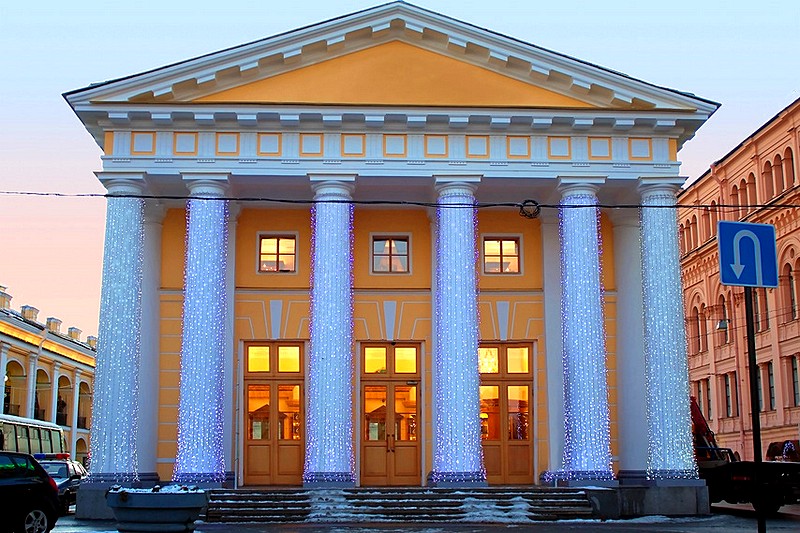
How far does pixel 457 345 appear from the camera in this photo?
23844 mm

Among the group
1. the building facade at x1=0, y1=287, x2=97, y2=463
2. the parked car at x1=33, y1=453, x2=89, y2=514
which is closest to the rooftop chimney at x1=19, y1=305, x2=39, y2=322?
the building facade at x1=0, y1=287, x2=97, y2=463

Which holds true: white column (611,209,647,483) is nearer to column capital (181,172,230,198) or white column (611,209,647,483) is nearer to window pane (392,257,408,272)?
window pane (392,257,408,272)

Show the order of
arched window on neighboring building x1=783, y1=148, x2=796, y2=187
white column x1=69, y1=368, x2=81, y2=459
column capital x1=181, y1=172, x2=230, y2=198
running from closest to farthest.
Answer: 1. column capital x1=181, y1=172, x2=230, y2=198
2. arched window on neighboring building x1=783, y1=148, x2=796, y2=187
3. white column x1=69, y1=368, x2=81, y2=459

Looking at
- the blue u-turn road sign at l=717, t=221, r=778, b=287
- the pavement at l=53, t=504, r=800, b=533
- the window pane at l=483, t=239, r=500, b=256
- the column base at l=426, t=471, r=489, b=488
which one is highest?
the window pane at l=483, t=239, r=500, b=256

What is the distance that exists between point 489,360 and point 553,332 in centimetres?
182

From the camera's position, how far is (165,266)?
2661cm

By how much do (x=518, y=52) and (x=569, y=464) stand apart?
31.7 feet

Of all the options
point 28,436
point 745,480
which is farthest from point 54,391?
point 745,480

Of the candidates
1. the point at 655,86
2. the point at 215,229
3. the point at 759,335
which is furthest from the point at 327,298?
the point at 759,335

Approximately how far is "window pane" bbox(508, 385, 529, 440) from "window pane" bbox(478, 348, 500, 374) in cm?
62

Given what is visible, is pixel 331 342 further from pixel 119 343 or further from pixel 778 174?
pixel 778 174

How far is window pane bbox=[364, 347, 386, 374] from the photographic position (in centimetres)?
2695

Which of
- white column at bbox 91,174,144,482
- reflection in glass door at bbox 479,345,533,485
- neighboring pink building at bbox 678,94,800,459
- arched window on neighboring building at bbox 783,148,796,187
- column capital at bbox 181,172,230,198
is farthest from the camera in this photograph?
arched window on neighboring building at bbox 783,148,796,187

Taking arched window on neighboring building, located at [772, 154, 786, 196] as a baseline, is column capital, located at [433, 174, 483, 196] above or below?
below
